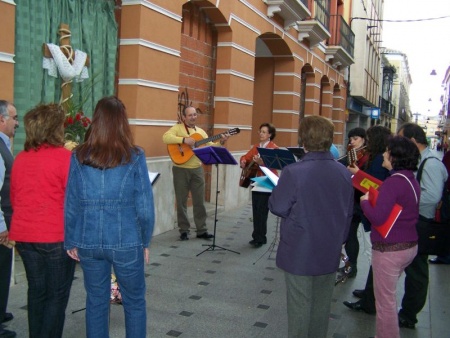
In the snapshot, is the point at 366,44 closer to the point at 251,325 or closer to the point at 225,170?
the point at 225,170

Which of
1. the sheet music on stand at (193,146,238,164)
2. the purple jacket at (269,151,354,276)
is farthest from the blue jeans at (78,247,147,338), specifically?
the sheet music on stand at (193,146,238,164)

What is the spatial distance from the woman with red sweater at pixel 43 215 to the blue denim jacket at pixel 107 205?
0.27 meters

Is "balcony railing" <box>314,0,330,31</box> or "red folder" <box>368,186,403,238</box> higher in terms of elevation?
"balcony railing" <box>314,0,330,31</box>

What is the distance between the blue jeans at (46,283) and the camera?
10.9ft

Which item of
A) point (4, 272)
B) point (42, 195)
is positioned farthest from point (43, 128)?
point (4, 272)

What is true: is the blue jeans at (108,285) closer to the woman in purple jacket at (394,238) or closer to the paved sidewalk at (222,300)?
the paved sidewalk at (222,300)

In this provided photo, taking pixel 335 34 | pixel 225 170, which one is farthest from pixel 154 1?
pixel 335 34

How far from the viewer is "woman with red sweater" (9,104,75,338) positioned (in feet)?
10.8

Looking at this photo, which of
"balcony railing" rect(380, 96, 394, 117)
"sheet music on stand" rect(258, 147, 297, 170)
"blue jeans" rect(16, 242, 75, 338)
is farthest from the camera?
"balcony railing" rect(380, 96, 394, 117)

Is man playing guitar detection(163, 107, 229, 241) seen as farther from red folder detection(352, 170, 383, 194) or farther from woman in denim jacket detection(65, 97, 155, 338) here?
woman in denim jacket detection(65, 97, 155, 338)

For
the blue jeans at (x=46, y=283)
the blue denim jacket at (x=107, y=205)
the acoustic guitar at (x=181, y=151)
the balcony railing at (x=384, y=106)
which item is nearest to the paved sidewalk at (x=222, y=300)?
the blue jeans at (x=46, y=283)

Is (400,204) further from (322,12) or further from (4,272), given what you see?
(322,12)

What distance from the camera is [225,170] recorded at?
10.0 metres

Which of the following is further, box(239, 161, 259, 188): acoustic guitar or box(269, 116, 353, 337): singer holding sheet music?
box(239, 161, 259, 188): acoustic guitar
